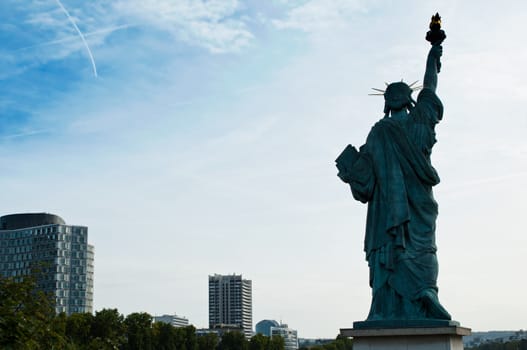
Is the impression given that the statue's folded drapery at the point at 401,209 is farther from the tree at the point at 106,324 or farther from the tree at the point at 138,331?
the tree at the point at 138,331

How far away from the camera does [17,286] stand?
16.0 meters

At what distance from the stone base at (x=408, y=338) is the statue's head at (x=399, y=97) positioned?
15.9 feet

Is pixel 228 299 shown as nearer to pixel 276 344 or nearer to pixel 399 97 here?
pixel 276 344

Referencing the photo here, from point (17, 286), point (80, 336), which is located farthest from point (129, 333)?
point (17, 286)

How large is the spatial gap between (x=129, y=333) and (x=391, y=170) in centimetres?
4440

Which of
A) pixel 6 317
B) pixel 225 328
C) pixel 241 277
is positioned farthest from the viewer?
pixel 241 277

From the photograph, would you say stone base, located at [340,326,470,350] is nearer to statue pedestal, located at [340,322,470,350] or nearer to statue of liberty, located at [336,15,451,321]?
statue pedestal, located at [340,322,470,350]

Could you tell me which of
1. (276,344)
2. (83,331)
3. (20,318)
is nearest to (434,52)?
(20,318)

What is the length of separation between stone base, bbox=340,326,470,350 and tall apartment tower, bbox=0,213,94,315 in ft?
297

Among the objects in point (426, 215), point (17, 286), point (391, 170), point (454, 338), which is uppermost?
point (391, 170)

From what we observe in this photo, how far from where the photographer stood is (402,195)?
14859mm

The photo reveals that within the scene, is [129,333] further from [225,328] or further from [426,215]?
[225,328]

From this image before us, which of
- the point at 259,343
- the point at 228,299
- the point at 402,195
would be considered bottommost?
the point at 259,343

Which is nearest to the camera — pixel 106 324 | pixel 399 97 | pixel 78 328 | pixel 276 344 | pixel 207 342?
pixel 399 97
